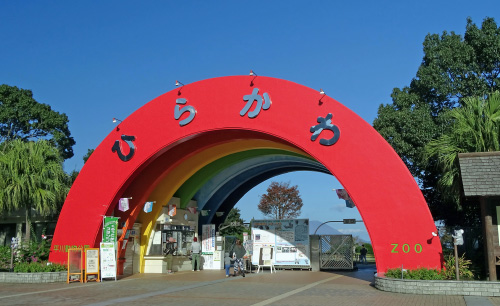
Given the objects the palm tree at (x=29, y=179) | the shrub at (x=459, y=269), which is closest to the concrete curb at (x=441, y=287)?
the shrub at (x=459, y=269)

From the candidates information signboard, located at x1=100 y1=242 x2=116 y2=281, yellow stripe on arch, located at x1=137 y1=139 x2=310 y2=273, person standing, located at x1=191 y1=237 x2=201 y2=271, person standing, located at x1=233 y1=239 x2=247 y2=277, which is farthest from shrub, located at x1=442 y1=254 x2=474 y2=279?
person standing, located at x1=191 y1=237 x2=201 y2=271

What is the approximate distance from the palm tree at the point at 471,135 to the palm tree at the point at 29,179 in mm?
14975

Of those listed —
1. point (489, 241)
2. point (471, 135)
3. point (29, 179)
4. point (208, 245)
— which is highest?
point (471, 135)

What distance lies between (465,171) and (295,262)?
11399 millimetres

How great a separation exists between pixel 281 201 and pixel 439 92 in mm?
30644

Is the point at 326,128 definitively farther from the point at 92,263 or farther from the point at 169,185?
the point at 92,263

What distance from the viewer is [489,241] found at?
42.5 ft

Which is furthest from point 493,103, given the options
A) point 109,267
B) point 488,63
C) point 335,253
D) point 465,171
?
point 109,267

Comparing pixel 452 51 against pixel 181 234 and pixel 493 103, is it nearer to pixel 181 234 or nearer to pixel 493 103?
pixel 493 103

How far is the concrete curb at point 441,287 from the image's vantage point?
39.9ft

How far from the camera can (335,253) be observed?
22.9 m

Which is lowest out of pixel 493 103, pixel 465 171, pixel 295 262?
pixel 295 262

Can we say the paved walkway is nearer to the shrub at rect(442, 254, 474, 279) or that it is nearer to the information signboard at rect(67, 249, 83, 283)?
the information signboard at rect(67, 249, 83, 283)

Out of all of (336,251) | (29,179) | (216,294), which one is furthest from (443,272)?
(29,179)
